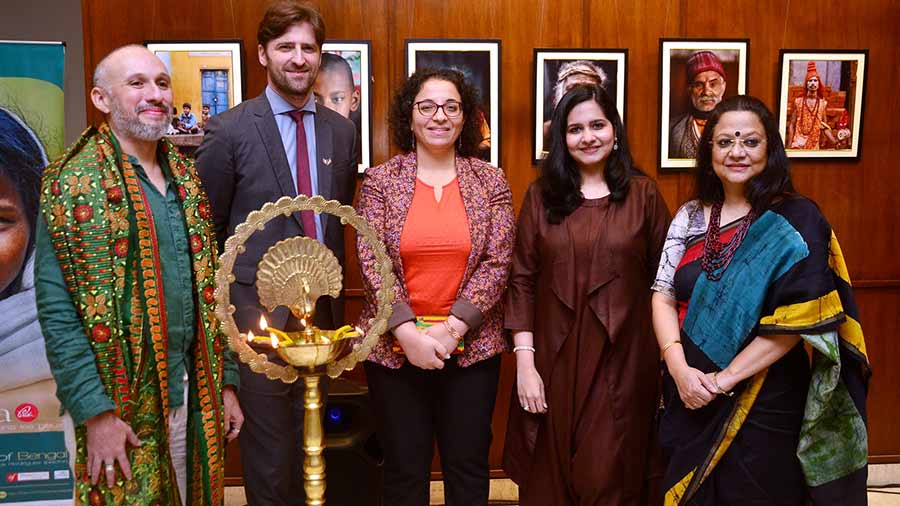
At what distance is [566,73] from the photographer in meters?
3.36

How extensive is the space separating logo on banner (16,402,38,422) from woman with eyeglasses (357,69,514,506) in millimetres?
1760

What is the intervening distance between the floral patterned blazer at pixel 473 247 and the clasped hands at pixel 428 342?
29 millimetres

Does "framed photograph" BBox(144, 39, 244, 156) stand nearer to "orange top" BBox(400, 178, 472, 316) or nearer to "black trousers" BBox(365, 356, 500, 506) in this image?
"orange top" BBox(400, 178, 472, 316)

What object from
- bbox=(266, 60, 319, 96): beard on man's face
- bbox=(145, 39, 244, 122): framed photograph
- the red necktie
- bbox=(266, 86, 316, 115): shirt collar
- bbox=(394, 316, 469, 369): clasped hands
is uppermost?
bbox=(145, 39, 244, 122): framed photograph

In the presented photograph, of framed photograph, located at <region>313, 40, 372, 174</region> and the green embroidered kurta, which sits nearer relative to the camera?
the green embroidered kurta

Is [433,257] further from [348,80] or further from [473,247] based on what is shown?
[348,80]

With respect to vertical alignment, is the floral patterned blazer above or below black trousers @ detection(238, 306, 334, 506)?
above

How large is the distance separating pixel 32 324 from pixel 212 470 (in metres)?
1.62

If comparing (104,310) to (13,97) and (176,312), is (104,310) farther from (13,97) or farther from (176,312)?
(13,97)

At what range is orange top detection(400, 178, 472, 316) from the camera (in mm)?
2172

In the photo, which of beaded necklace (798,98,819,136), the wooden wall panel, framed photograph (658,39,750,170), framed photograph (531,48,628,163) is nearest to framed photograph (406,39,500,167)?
the wooden wall panel

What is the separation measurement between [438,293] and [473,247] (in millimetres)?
190

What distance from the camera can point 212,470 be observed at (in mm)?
1883

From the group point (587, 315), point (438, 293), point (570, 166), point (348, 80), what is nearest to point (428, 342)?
point (438, 293)
